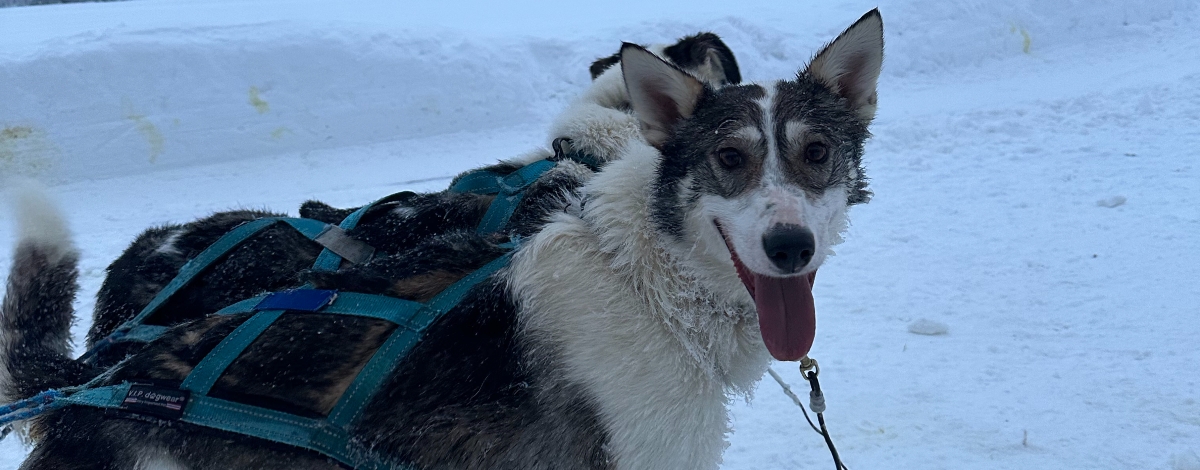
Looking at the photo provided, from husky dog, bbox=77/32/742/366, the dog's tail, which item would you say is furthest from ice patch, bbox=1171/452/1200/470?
the dog's tail

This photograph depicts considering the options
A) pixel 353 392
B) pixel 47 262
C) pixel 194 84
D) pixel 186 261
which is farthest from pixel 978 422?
pixel 194 84

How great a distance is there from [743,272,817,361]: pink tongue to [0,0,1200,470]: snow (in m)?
1.22

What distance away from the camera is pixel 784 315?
2.08 meters

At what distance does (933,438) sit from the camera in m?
3.45

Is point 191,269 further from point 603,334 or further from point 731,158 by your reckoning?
point 731,158

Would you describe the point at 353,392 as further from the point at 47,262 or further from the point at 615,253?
the point at 47,262

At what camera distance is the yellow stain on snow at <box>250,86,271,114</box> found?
8.76m

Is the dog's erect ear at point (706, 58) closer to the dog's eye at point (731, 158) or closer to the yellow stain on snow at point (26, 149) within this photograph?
the dog's eye at point (731, 158)

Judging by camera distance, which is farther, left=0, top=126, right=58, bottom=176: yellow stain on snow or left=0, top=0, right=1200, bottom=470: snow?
left=0, top=126, right=58, bottom=176: yellow stain on snow

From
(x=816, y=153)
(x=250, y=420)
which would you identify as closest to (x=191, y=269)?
(x=250, y=420)

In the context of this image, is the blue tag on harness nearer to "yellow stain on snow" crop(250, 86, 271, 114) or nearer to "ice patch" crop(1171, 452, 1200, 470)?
"ice patch" crop(1171, 452, 1200, 470)

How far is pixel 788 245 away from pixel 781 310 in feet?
0.79

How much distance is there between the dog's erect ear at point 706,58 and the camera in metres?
3.81

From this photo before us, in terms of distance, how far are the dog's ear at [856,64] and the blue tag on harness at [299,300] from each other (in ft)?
4.85
